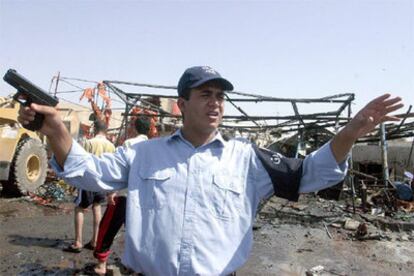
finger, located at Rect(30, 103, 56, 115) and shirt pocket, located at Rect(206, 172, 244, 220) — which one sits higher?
finger, located at Rect(30, 103, 56, 115)

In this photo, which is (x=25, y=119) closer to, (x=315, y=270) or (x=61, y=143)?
(x=61, y=143)

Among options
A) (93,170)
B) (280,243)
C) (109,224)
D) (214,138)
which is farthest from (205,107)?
(280,243)

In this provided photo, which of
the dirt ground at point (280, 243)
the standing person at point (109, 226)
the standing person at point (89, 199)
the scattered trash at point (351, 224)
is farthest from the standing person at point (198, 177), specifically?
the scattered trash at point (351, 224)

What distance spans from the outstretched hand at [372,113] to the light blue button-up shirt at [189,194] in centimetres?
15

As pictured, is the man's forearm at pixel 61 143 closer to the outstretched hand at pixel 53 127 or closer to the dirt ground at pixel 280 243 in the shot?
the outstretched hand at pixel 53 127

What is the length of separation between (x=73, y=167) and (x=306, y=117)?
6.75 m

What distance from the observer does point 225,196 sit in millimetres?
1929

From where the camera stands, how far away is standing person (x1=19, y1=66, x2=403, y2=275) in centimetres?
185

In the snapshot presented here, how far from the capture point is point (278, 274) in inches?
195

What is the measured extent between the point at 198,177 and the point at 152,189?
0.75ft

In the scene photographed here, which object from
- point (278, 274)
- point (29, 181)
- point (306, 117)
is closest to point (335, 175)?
point (278, 274)

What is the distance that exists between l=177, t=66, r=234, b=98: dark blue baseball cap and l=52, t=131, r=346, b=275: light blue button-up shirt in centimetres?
28

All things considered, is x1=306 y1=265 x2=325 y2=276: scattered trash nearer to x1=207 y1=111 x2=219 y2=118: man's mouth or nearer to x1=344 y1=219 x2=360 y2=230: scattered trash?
x1=344 y1=219 x2=360 y2=230: scattered trash

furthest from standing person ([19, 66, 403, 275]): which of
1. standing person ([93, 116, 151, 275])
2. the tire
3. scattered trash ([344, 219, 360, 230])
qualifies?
the tire
